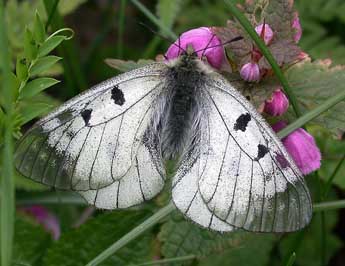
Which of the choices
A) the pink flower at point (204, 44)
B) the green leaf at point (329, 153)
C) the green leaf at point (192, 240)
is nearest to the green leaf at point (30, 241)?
the green leaf at point (192, 240)

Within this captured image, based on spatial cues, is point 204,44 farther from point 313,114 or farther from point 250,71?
point 313,114

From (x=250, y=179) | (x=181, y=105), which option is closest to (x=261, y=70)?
(x=181, y=105)

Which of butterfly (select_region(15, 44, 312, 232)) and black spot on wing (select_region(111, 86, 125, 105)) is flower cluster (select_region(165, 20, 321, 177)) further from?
black spot on wing (select_region(111, 86, 125, 105))

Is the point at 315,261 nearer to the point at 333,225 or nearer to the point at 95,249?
the point at 333,225

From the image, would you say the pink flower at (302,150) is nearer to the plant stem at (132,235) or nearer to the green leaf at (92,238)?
the plant stem at (132,235)

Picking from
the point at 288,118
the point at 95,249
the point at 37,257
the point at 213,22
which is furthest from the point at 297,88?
the point at 213,22
